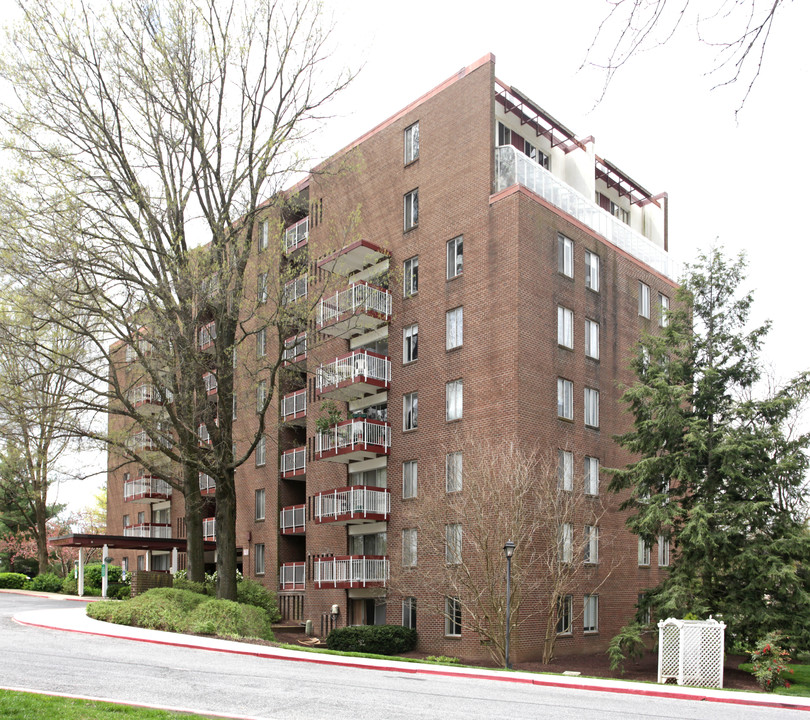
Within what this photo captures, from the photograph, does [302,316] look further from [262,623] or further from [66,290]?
[262,623]

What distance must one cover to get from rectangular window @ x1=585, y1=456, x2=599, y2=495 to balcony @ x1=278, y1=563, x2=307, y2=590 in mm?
12280

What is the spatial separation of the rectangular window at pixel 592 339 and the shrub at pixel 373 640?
12374 mm

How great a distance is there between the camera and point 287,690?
1382 cm

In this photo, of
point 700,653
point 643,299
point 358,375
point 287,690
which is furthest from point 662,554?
point 287,690

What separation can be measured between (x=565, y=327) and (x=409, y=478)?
7994mm

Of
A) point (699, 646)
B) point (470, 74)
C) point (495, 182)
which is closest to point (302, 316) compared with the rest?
point (495, 182)

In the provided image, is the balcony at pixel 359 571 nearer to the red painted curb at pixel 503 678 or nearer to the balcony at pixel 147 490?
the red painted curb at pixel 503 678

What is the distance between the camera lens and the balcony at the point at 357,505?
30.6m

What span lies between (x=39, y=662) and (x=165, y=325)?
40.2ft

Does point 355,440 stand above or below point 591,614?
above

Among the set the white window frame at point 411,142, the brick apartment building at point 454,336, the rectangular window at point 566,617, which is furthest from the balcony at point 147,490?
the rectangular window at point 566,617

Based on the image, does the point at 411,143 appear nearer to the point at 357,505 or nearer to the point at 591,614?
the point at 357,505

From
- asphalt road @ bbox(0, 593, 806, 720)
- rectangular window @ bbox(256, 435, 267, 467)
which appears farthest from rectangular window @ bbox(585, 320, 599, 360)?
asphalt road @ bbox(0, 593, 806, 720)

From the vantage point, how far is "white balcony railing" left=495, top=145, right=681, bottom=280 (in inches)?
1176
